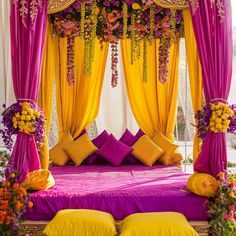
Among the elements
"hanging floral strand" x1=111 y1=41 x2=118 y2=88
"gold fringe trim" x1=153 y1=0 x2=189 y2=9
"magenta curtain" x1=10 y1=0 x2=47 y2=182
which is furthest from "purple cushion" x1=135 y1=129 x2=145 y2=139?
"magenta curtain" x1=10 y1=0 x2=47 y2=182

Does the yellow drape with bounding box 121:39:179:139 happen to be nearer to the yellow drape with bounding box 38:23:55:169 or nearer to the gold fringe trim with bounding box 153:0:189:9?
the yellow drape with bounding box 38:23:55:169

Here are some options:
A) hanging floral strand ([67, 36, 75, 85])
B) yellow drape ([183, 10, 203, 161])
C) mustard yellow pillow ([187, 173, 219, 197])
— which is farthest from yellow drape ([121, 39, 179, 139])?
mustard yellow pillow ([187, 173, 219, 197])

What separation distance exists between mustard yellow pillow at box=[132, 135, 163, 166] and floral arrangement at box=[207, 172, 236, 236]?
210 centimetres

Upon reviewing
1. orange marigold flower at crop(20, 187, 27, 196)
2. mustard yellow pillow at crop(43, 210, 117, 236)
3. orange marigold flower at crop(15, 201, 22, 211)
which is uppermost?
orange marigold flower at crop(20, 187, 27, 196)

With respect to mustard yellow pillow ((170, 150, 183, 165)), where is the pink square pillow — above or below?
above

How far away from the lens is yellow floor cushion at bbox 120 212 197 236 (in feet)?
11.6

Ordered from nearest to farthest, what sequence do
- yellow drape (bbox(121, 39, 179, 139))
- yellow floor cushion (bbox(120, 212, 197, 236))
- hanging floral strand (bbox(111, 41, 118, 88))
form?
yellow floor cushion (bbox(120, 212, 197, 236))
hanging floral strand (bbox(111, 41, 118, 88))
yellow drape (bbox(121, 39, 179, 139))

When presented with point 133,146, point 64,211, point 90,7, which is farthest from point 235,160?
point 64,211

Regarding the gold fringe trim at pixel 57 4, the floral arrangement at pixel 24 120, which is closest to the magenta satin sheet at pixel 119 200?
the floral arrangement at pixel 24 120

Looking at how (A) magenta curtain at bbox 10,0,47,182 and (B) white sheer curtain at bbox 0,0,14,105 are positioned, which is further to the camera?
(B) white sheer curtain at bbox 0,0,14,105

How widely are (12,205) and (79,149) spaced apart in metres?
2.38

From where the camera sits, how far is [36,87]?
4.20 meters

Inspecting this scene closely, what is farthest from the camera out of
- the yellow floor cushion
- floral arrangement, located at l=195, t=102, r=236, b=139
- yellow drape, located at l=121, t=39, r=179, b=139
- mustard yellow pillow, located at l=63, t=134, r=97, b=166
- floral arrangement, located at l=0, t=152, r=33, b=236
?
yellow drape, located at l=121, t=39, r=179, b=139

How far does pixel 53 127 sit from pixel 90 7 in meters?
2.18
